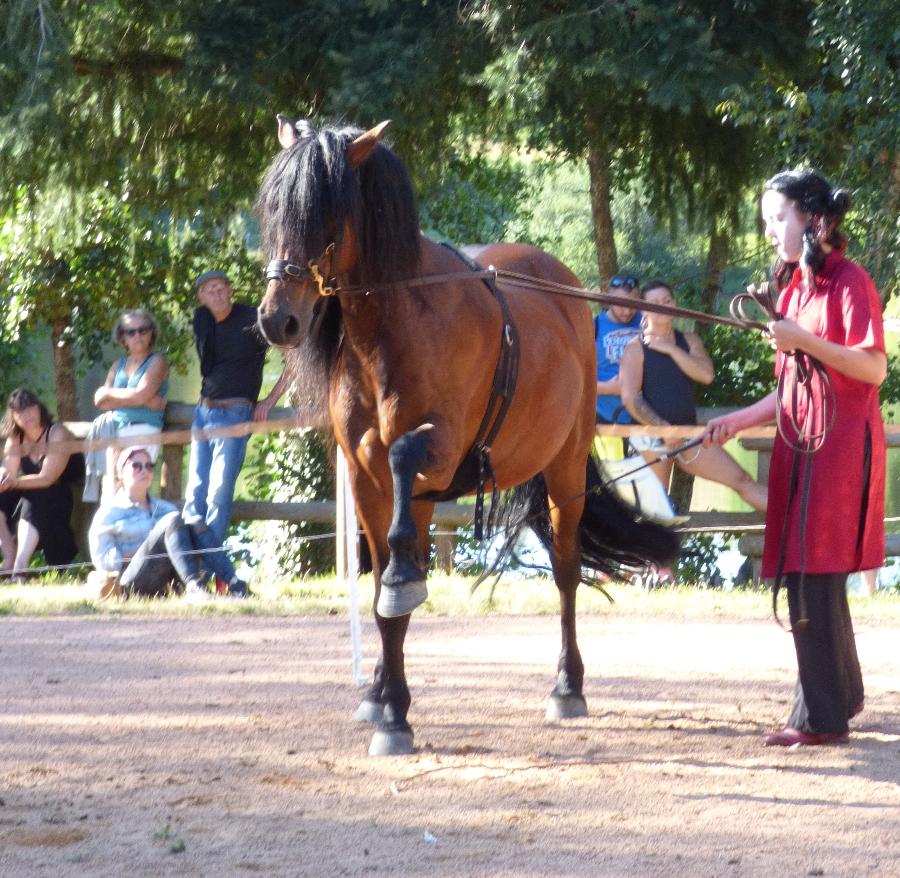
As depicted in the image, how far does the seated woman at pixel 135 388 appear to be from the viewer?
9844 mm

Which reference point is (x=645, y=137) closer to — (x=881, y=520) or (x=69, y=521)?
(x=69, y=521)

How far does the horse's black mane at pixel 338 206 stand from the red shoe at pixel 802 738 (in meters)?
1.95

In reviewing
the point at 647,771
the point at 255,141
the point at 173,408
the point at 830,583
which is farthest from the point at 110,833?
the point at 255,141

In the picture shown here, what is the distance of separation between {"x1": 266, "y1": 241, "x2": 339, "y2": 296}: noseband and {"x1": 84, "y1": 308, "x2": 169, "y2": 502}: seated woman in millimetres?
5403

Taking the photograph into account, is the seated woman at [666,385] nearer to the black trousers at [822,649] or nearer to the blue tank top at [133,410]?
the blue tank top at [133,410]

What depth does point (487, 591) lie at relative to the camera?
9.14m

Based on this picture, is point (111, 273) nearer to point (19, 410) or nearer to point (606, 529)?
point (19, 410)

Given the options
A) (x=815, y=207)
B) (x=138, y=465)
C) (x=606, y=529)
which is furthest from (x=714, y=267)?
(x=815, y=207)

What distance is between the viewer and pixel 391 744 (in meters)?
4.82

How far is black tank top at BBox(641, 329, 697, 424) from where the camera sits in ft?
31.2

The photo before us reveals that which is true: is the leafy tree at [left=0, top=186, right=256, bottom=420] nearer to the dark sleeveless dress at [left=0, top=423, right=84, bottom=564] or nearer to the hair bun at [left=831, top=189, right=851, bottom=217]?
the dark sleeveless dress at [left=0, top=423, right=84, bottom=564]

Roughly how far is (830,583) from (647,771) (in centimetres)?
87

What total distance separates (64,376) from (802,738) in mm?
10710

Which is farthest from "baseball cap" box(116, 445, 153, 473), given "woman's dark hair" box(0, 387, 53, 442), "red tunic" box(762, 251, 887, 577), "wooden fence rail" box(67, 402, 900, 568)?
"red tunic" box(762, 251, 887, 577)
